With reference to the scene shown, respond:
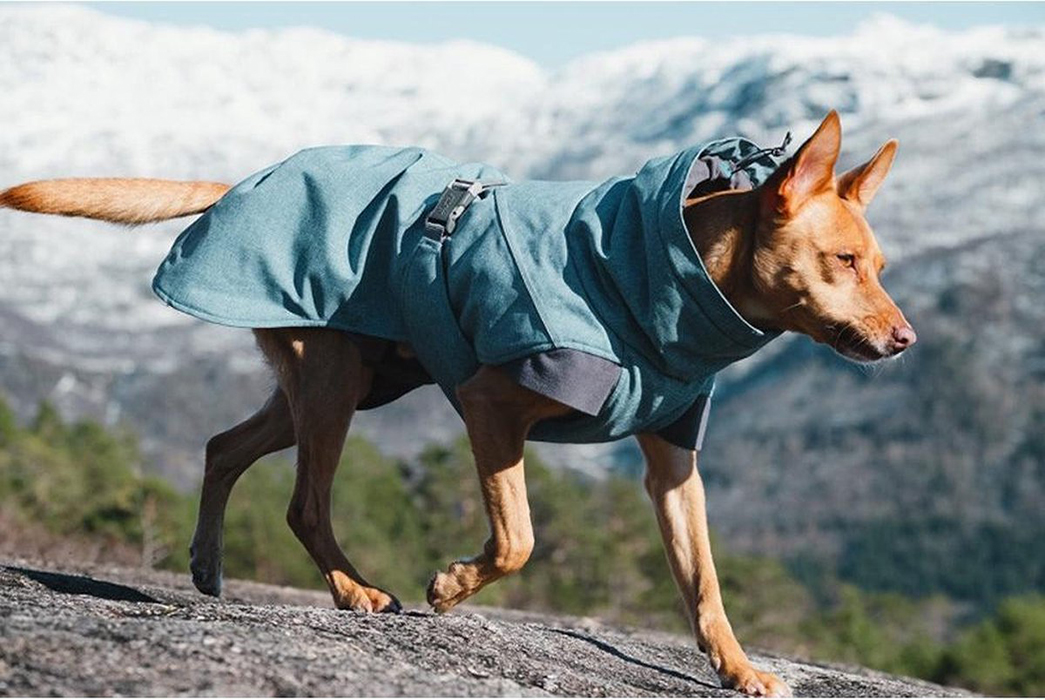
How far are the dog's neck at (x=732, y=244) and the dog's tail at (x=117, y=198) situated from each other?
280 cm

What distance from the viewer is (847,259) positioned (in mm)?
7590

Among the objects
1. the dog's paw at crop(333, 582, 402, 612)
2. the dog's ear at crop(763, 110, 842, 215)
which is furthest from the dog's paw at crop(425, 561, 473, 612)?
the dog's ear at crop(763, 110, 842, 215)

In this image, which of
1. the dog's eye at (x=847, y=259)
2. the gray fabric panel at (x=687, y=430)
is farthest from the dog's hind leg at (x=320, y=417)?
the dog's eye at (x=847, y=259)

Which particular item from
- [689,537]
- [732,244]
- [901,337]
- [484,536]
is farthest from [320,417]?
Answer: [484,536]

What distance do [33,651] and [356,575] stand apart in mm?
3104

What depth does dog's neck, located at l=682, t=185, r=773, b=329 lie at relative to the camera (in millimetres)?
7578

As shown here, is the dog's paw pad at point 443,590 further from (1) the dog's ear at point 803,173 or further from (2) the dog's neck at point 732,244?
(1) the dog's ear at point 803,173

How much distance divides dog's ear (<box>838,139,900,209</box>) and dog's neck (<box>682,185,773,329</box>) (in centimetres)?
58

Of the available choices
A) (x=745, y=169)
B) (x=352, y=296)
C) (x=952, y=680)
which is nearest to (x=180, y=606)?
(x=352, y=296)

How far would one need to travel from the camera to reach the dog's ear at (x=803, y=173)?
7.40 m

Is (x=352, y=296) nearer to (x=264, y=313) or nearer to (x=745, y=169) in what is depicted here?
(x=264, y=313)

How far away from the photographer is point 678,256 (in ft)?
23.9

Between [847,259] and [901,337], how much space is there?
42cm

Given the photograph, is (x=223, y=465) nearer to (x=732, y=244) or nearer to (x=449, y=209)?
(x=449, y=209)
